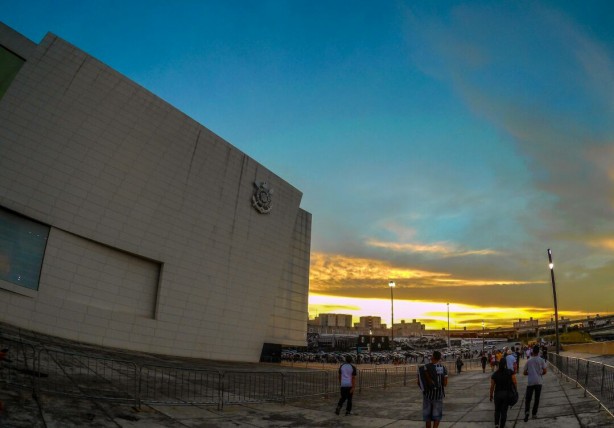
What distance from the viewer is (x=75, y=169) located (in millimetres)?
23250

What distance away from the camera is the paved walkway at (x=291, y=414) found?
7688 millimetres

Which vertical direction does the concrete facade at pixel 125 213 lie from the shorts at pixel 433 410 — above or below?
above

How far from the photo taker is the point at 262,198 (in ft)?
118

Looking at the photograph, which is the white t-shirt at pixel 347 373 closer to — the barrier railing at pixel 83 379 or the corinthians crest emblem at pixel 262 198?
the barrier railing at pixel 83 379

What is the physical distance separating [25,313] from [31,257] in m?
2.87

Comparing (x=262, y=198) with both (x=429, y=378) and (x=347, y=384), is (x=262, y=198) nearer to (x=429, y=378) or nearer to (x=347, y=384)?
(x=347, y=384)

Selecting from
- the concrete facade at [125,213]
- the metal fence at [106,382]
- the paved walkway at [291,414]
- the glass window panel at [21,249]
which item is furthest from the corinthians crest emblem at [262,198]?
the paved walkway at [291,414]

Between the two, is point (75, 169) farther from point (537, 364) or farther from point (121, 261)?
point (537, 364)

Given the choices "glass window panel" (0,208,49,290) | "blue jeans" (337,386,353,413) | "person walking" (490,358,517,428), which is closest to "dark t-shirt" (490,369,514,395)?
"person walking" (490,358,517,428)

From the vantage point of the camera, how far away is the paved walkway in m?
7.69

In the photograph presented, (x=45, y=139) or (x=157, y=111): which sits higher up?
(x=157, y=111)

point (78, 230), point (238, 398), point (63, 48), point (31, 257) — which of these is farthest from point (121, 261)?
point (238, 398)

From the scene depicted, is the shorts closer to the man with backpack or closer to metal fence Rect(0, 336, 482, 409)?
the man with backpack

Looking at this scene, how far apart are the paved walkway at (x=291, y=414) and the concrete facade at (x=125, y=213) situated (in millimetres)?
14910
